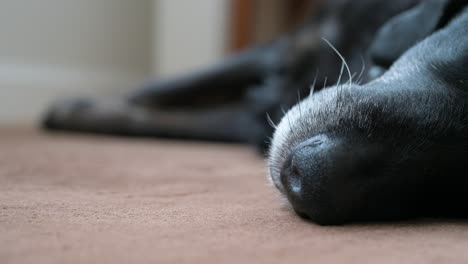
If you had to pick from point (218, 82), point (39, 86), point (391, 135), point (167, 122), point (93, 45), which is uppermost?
point (93, 45)

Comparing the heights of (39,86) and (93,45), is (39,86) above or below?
below

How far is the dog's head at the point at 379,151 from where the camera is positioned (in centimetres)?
81

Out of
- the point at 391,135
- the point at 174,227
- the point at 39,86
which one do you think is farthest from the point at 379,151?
the point at 39,86

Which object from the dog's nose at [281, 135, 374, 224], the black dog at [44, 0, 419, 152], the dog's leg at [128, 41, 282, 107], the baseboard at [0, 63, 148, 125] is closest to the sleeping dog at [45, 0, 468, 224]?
the dog's nose at [281, 135, 374, 224]

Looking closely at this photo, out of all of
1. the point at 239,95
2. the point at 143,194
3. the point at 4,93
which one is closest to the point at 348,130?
the point at 143,194

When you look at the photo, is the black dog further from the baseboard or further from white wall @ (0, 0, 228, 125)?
white wall @ (0, 0, 228, 125)

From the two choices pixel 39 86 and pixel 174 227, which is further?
pixel 39 86

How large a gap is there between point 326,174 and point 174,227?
0.72ft

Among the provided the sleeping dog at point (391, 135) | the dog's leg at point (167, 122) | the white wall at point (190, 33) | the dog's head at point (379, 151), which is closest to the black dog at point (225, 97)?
the dog's leg at point (167, 122)

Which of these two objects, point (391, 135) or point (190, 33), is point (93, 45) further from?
point (391, 135)

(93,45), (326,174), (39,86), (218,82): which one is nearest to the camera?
(326,174)

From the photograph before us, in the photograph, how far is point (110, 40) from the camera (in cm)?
360

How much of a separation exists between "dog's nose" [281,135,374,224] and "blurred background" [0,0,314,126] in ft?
7.74

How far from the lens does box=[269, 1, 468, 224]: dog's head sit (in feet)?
2.64
